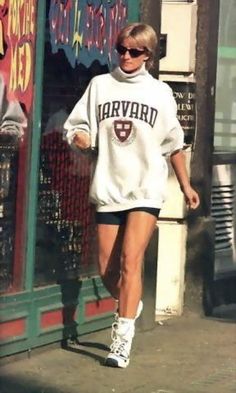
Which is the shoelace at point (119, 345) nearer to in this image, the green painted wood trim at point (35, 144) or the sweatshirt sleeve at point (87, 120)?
the green painted wood trim at point (35, 144)

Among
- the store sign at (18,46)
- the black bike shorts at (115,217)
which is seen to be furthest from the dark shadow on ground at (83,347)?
the store sign at (18,46)

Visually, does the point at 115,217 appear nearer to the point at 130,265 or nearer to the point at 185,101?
the point at 130,265

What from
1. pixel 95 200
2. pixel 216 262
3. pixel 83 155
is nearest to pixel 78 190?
pixel 83 155

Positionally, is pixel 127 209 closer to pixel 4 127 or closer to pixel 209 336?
pixel 4 127

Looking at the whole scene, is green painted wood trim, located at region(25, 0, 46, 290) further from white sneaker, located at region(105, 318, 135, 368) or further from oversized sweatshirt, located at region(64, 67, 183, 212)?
white sneaker, located at region(105, 318, 135, 368)

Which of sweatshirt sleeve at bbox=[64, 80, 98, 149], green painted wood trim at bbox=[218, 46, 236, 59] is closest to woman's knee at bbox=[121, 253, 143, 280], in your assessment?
sweatshirt sleeve at bbox=[64, 80, 98, 149]

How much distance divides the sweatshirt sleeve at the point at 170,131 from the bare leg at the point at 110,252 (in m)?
0.54

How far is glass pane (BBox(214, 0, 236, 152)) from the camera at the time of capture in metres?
10.0

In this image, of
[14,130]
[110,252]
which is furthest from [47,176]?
[110,252]

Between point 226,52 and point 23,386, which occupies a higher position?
point 226,52

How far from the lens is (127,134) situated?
6816mm

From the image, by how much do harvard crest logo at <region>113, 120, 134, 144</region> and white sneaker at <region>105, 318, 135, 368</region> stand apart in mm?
1021

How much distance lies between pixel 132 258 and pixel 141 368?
2.36 feet

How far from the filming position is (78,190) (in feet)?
25.6
